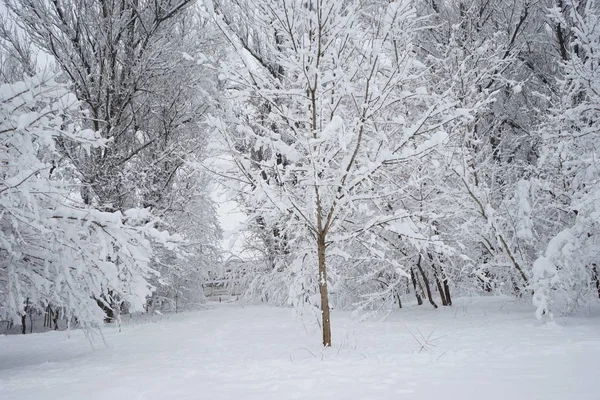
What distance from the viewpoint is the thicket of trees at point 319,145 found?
4.17 meters

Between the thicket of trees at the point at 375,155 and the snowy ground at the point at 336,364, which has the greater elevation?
the thicket of trees at the point at 375,155

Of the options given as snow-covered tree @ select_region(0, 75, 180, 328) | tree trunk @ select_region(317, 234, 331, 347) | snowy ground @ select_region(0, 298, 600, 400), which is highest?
snow-covered tree @ select_region(0, 75, 180, 328)

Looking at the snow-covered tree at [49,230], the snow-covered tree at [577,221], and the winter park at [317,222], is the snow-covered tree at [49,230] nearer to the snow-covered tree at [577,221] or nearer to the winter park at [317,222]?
the winter park at [317,222]

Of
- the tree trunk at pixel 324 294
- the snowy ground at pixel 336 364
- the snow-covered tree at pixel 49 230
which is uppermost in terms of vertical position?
the snow-covered tree at pixel 49 230

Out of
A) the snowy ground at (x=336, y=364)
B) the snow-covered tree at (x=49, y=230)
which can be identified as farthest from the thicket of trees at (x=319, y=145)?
the snowy ground at (x=336, y=364)

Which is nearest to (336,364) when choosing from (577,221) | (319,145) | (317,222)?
(317,222)

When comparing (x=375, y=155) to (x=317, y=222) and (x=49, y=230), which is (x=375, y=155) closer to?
(x=317, y=222)

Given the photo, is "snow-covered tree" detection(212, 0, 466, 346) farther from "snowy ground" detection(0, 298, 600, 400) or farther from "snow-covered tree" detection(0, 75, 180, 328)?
"snow-covered tree" detection(0, 75, 180, 328)

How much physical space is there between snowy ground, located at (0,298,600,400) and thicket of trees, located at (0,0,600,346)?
63 cm

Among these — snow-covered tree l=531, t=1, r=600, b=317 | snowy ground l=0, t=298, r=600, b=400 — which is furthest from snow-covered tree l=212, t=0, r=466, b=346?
snow-covered tree l=531, t=1, r=600, b=317

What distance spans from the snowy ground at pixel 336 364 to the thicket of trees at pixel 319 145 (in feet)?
2.08

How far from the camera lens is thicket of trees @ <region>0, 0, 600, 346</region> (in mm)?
4172

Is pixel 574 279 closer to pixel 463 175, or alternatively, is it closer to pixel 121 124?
pixel 463 175

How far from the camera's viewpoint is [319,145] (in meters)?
4.29
